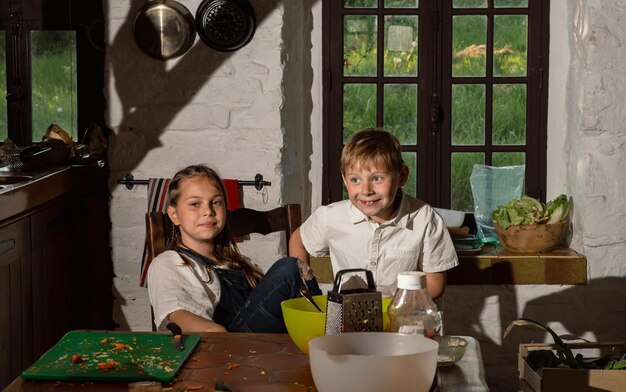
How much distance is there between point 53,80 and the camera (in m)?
4.63

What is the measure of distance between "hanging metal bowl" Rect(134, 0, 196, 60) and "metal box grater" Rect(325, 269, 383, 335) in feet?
6.68

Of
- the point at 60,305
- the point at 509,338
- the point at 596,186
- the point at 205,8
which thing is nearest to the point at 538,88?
the point at 596,186

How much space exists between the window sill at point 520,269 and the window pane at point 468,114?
0.54 metres

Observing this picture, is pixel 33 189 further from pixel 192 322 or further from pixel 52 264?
pixel 192 322

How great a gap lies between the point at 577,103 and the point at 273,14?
1139mm

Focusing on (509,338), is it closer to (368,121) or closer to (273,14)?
(368,121)

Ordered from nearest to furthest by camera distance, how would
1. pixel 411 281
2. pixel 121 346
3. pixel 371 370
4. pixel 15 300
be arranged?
pixel 371 370 → pixel 411 281 → pixel 121 346 → pixel 15 300

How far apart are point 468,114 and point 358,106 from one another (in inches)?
17.0

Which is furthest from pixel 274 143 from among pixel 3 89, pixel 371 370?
pixel 371 370

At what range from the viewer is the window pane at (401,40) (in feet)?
12.7

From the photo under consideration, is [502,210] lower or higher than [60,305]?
higher

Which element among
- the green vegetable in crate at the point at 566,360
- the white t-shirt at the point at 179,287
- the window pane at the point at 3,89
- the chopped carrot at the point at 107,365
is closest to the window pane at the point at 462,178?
the green vegetable in crate at the point at 566,360

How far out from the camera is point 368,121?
12.9 feet

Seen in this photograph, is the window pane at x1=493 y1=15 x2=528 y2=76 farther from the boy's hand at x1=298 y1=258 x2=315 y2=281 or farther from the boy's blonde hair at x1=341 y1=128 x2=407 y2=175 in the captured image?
the boy's hand at x1=298 y1=258 x2=315 y2=281
